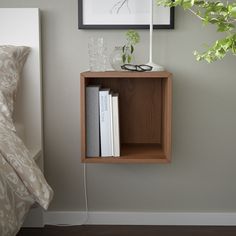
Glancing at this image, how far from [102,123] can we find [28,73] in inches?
18.5

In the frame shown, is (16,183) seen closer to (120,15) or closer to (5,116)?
(5,116)

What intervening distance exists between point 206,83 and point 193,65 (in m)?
0.11

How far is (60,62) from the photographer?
1887 millimetres

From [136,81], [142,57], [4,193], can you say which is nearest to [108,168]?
[136,81]

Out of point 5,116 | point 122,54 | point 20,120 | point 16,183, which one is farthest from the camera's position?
point 20,120

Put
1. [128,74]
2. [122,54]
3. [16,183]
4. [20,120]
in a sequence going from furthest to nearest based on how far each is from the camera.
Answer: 1. [20,120]
2. [122,54]
3. [128,74]
4. [16,183]

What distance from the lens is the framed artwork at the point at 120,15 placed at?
1829 millimetres

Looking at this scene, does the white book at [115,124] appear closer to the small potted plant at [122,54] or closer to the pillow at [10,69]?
the small potted plant at [122,54]

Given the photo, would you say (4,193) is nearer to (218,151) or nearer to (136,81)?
(136,81)

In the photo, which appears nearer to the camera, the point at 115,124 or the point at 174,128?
the point at 115,124

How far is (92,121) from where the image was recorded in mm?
1674

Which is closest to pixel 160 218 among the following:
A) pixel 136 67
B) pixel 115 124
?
pixel 115 124

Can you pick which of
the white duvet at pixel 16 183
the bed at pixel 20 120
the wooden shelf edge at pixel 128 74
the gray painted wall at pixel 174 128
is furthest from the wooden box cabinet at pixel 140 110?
the white duvet at pixel 16 183

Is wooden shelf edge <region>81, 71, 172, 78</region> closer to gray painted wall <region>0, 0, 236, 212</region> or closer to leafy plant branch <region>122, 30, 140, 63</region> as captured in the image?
leafy plant branch <region>122, 30, 140, 63</region>
